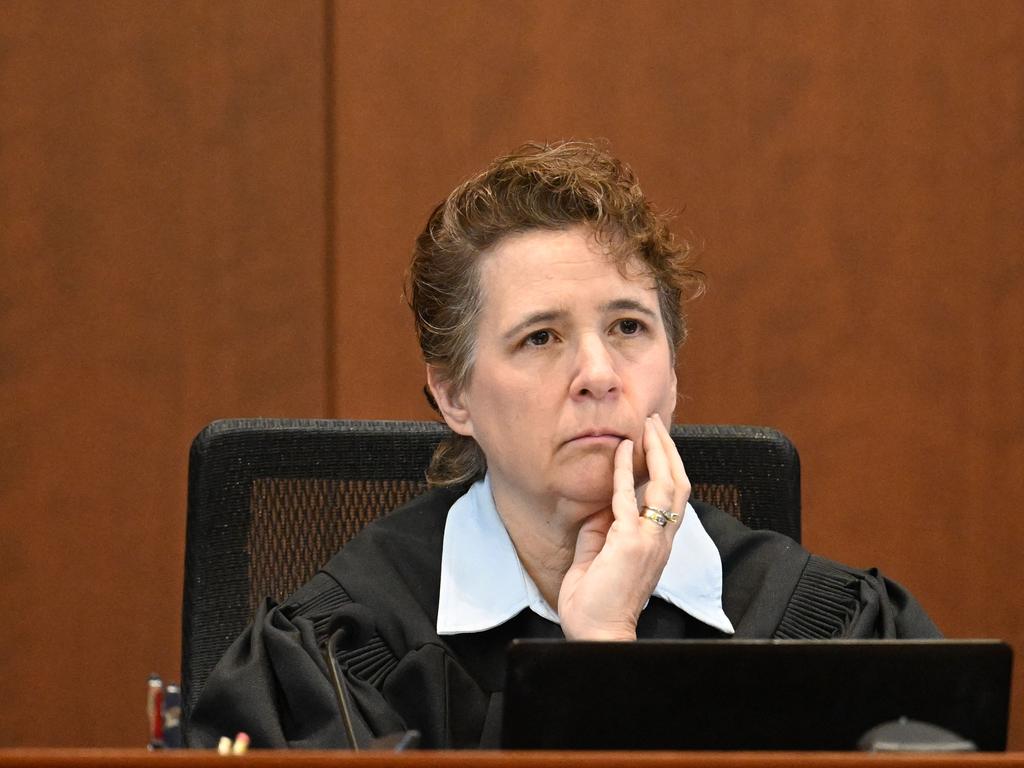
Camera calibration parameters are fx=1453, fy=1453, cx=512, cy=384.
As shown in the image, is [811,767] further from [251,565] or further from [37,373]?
[37,373]

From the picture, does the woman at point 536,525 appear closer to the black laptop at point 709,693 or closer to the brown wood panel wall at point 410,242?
the black laptop at point 709,693

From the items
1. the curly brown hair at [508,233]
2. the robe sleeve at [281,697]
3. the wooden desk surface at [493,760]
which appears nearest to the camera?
the wooden desk surface at [493,760]

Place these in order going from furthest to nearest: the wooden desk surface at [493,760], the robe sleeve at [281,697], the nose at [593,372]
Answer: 1. the nose at [593,372]
2. the robe sleeve at [281,697]
3. the wooden desk surface at [493,760]

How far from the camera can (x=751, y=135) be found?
8.91 feet

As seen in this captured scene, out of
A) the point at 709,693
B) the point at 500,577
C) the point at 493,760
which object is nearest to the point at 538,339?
the point at 500,577

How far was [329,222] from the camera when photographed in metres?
2.68

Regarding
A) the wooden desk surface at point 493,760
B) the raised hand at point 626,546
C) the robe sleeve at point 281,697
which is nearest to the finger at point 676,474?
the raised hand at point 626,546

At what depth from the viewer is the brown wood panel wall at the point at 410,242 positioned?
263cm

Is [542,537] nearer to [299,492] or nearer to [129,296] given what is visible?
[299,492]

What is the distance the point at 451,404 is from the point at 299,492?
21cm

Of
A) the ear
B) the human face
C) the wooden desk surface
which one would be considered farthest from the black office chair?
the wooden desk surface

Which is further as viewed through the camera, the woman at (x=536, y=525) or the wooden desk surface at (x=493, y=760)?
the woman at (x=536, y=525)

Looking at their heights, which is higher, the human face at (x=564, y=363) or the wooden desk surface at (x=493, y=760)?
the human face at (x=564, y=363)

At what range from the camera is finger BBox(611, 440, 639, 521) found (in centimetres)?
156
